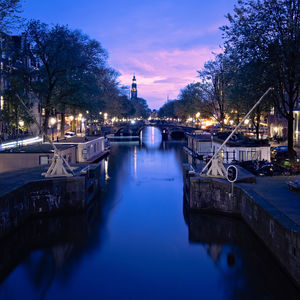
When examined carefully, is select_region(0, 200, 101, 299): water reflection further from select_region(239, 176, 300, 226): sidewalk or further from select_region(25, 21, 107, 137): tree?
select_region(25, 21, 107, 137): tree

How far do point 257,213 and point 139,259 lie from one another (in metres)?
6.57

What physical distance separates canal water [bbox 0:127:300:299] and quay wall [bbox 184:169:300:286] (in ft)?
2.26

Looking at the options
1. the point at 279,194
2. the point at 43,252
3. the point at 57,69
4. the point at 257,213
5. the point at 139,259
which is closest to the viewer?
the point at 257,213

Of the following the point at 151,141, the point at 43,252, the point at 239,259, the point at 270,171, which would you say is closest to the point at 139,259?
the point at 239,259

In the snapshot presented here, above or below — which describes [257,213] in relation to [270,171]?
below

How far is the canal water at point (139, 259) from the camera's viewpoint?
1543cm

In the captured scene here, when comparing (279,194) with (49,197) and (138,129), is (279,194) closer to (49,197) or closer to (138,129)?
(49,197)

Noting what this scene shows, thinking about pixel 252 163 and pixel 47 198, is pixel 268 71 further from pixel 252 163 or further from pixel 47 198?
pixel 47 198

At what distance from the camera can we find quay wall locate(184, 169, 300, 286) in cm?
1361

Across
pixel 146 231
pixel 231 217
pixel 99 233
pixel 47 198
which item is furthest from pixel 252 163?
pixel 47 198

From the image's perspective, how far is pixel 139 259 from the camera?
18.6 metres

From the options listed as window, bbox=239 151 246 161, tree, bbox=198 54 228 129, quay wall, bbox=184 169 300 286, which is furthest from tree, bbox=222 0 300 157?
tree, bbox=198 54 228 129

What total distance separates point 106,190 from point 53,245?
15085 millimetres

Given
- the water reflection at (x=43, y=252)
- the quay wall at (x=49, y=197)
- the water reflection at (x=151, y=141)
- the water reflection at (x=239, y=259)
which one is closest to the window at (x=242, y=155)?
the water reflection at (x=239, y=259)
